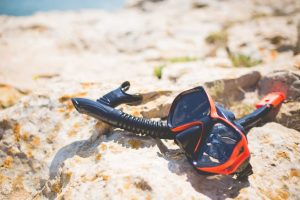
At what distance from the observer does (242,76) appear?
3854 millimetres

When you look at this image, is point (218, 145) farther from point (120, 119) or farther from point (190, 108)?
point (120, 119)

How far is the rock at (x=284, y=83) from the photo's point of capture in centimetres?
344

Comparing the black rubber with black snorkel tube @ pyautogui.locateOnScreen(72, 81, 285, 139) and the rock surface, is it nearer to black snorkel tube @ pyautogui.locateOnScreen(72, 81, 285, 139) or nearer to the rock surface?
black snorkel tube @ pyautogui.locateOnScreen(72, 81, 285, 139)

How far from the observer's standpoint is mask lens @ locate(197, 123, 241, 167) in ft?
6.20

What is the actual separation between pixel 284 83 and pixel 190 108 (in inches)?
75.5

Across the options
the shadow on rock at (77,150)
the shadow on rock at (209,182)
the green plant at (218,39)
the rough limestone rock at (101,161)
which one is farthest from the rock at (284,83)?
the green plant at (218,39)

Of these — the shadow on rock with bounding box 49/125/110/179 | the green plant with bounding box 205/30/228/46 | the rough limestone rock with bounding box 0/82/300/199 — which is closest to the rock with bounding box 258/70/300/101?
the rough limestone rock with bounding box 0/82/300/199

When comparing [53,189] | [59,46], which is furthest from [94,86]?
[59,46]

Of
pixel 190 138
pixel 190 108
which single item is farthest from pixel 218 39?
pixel 190 138

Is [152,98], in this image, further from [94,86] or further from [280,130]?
[280,130]

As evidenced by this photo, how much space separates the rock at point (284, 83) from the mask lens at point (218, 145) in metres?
1.93

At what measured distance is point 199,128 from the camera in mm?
2055

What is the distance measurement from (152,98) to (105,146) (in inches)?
37.9

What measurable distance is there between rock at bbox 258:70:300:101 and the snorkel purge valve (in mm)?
1634
